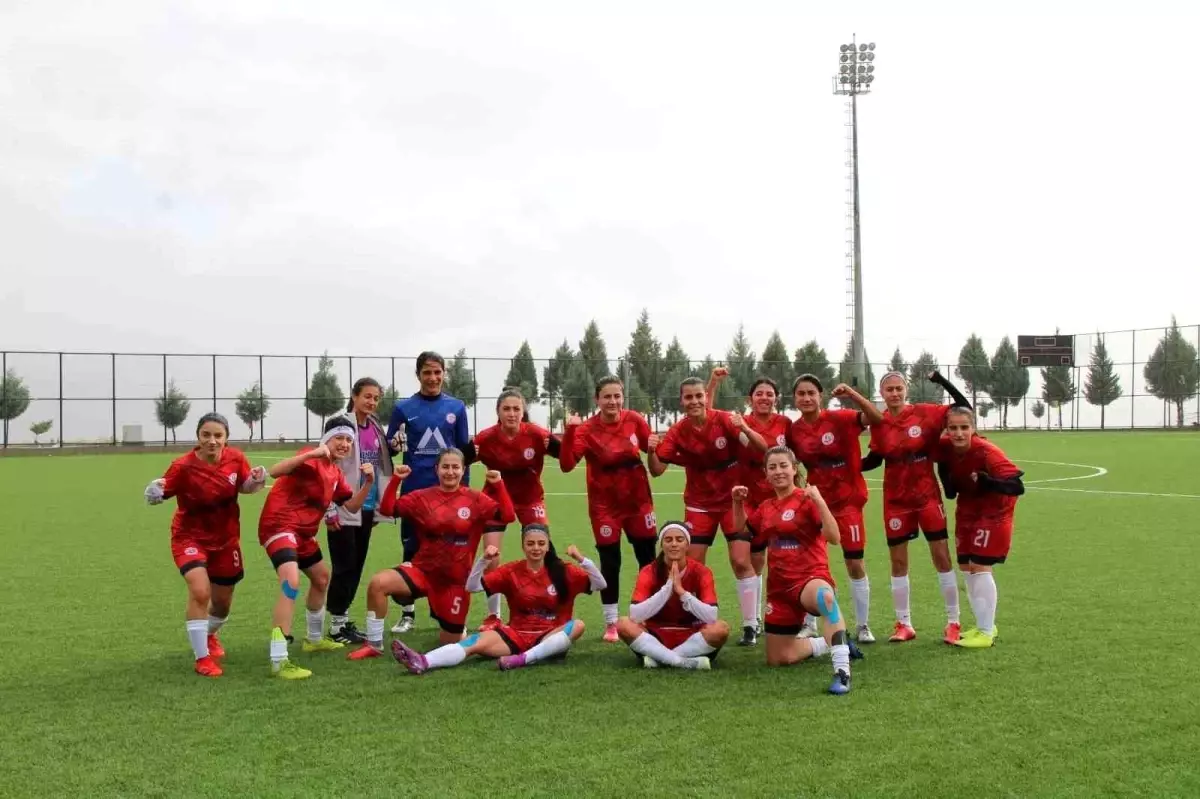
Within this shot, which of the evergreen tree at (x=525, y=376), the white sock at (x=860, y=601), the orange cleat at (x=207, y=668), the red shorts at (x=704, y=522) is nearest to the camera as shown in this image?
the orange cleat at (x=207, y=668)

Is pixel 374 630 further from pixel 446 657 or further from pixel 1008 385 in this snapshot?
pixel 1008 385

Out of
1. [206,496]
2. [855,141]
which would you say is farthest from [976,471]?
[855,141]

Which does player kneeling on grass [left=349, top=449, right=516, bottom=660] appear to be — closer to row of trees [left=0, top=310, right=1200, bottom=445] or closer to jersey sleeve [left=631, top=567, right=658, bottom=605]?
jersey sleeve [left=631, top=567, right=658, bottom=605]

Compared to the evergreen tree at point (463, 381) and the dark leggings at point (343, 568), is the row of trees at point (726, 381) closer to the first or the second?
the evergreen tree at point (463, 381)

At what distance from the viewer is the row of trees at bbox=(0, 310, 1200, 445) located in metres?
46.6

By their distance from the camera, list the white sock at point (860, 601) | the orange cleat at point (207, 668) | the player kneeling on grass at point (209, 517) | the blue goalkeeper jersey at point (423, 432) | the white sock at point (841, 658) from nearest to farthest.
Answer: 1. the white sock at point (841, 658)
2. the orange cleat at point (207, 668)
3. the player kneeling on grass at point (209, 517)
4. the white sock at point (860, 601)
5. the blue goalkeeper jersey at point (423, 432)

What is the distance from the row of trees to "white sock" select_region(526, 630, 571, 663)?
39073 mm

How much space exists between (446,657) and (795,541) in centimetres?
251

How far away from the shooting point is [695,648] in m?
6.55

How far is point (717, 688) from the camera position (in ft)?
19.7

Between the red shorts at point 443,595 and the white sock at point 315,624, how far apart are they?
0.73m

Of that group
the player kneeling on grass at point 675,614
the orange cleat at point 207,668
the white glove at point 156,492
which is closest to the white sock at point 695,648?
the player kneeling on grass at point 675,614

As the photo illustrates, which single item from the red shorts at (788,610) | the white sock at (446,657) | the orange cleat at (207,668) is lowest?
the orange cleat at (207,668)

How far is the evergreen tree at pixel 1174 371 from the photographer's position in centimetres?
5500
